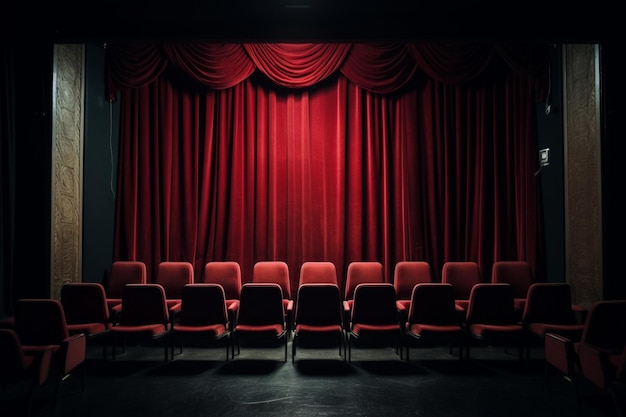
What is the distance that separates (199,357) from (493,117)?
4962mm

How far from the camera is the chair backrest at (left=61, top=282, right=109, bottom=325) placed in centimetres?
435

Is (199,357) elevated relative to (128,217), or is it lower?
lower

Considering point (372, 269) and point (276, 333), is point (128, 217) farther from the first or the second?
point (372, 269)

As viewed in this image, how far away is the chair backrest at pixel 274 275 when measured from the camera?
5.59 m

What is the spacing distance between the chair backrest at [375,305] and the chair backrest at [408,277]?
3.55ft

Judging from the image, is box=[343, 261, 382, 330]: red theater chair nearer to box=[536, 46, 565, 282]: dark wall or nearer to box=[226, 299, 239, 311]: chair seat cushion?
box=[226, 299, 239, 311]: chair seat cushion

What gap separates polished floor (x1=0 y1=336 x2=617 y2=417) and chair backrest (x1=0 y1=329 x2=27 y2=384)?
1.38 feet

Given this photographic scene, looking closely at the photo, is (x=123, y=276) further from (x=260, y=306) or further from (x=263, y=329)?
(x=263, y=329)

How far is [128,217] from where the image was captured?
6.08 meters

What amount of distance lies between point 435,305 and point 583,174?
2.38m

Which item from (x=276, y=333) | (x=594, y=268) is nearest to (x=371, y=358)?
(x=276, y=333)

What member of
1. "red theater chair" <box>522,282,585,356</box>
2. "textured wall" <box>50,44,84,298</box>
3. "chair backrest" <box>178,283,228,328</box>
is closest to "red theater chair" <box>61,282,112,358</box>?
"textured wall" <box>50,44,84,298</box>

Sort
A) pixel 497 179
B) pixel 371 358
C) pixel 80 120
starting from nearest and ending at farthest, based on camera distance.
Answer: pixel 371 358
pixel 80 120
pixel 497 179

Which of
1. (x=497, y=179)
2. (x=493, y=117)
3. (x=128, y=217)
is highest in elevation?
Answer: (x=493, y=117)
